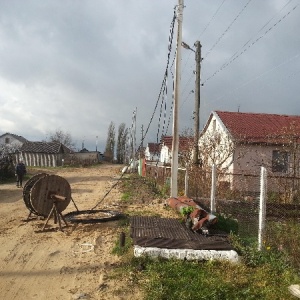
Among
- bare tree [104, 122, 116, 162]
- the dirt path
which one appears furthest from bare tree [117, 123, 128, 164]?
the dirt path

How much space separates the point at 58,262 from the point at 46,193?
3.87 m

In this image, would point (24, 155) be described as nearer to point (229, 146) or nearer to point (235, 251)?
point (229, 146)

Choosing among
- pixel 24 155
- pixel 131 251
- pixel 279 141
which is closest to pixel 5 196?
pixel 131 251

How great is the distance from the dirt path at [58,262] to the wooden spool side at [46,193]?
483 millimetres

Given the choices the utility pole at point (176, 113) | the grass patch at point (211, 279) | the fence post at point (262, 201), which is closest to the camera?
the grass patch at point (211, 279)

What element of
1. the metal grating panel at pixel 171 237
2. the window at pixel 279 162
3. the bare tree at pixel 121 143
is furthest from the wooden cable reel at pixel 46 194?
the bare tree at pixel 121 143

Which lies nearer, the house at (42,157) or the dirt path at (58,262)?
the dirt path at (58,262)

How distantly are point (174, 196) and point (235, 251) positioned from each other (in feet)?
20.7

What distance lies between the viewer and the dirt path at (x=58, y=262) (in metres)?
5.61

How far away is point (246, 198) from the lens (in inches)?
535

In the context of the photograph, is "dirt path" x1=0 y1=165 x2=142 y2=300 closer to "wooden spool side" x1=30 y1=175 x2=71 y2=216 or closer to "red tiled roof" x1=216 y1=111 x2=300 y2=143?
"wooden spool side" x1=30 y1=175 x2=71 y2=216

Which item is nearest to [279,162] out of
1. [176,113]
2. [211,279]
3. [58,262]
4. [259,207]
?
[176,113]

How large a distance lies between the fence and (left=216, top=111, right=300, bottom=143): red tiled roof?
412 centimetres

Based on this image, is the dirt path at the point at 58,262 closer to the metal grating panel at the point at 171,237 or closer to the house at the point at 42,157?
the metal grating panel at the point at 171,237
